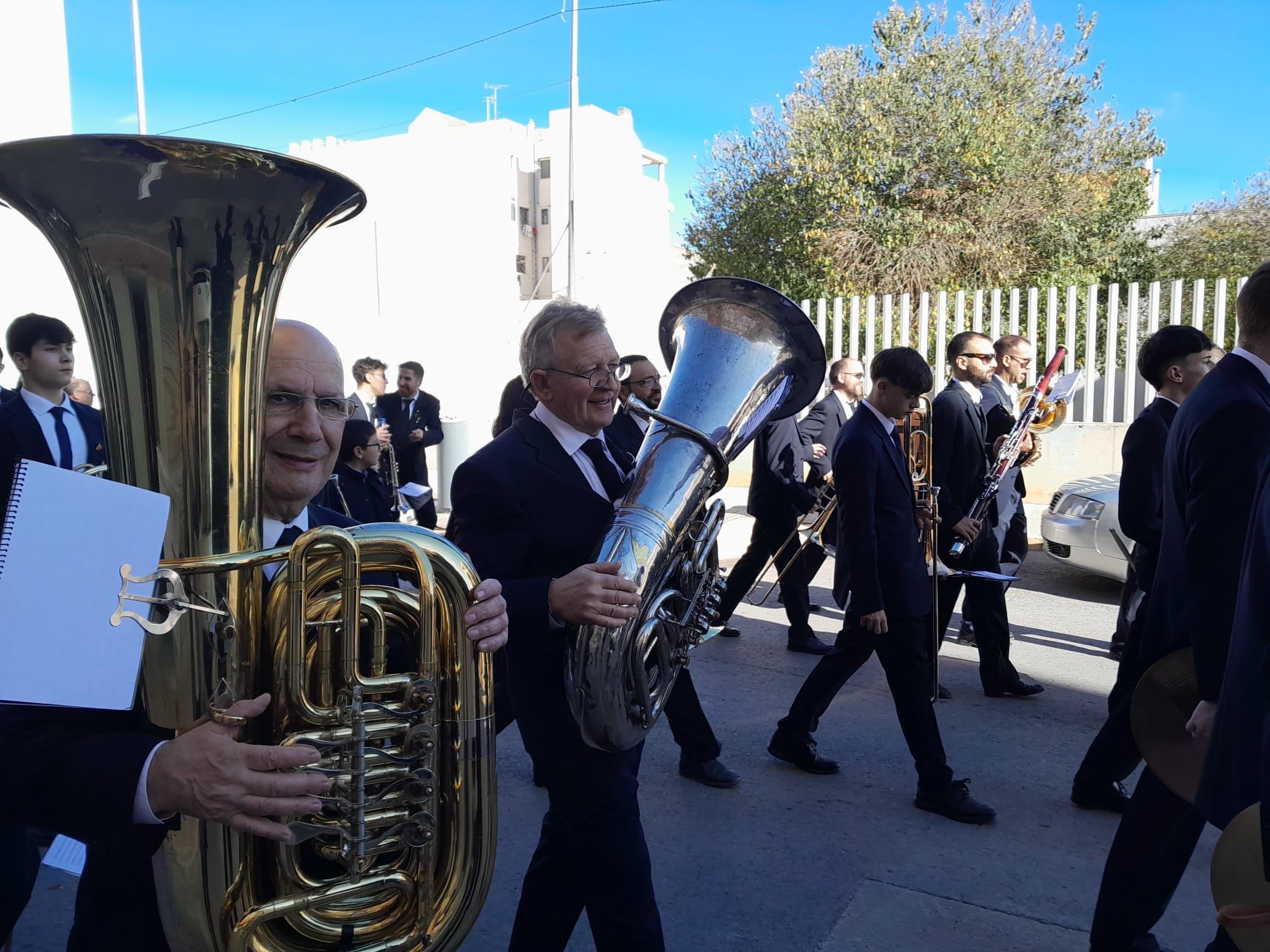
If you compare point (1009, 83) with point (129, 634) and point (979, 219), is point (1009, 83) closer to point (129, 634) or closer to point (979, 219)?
point (979, 219)

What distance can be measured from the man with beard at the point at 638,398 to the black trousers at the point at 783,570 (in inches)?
50.8

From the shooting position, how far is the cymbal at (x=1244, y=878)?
1388 millimetres

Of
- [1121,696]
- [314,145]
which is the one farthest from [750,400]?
[314,145]

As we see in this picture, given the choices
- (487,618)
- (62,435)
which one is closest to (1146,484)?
(487,618)

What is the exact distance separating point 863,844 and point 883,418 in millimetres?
1597

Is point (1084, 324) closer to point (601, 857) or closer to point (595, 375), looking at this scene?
point (595, 375)

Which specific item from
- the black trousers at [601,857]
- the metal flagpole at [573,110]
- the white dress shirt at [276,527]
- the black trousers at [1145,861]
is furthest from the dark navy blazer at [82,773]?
the metal flagpole at [573,110]

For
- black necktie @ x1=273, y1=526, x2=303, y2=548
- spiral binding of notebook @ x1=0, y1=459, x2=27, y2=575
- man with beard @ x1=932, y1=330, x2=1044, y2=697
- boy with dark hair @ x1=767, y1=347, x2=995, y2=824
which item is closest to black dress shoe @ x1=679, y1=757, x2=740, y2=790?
boy with dark hair @ x1=767, y1=347, x2=995, y2=824

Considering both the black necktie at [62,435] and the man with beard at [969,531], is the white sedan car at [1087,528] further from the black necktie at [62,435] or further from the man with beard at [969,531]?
the black necktie at [62,435]

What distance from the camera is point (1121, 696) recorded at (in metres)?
3.11

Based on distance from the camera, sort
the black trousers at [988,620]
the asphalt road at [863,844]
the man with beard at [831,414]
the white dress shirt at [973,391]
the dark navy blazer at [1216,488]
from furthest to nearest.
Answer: the man with beard at [831,414] → the white dress shirt at [973,391] → the black trousers at [988,620] → the asphalt road at [863,844] → the dark navy blazer at [1216,488]

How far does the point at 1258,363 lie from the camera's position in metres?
2.31

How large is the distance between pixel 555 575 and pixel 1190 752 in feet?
5.11

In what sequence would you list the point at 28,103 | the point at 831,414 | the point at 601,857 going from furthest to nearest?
1. the point at 28,103
2. the point at 831,414
3. the point at 601,857
